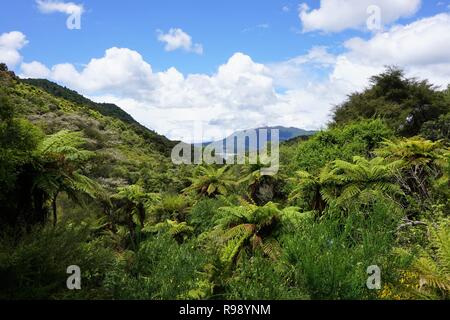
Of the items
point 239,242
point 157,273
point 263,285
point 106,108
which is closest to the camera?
point 263,285

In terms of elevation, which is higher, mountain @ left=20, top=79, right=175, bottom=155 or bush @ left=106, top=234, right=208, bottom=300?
mountain @ left=20, top=79, right=175, bottom=155

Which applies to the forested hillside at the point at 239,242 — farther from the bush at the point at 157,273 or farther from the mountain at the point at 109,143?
the mountain at the point at 109,143

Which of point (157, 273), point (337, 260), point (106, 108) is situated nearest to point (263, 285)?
point (337, 260)

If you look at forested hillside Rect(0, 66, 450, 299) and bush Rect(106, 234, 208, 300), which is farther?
bush Rect(106, 234, 208, 300)

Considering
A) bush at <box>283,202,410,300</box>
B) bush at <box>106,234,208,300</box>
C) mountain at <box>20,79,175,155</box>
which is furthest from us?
mountain at <box>20,79,175,155</box>

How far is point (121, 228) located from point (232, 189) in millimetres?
5022

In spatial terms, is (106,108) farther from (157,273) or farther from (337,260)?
(337,260)

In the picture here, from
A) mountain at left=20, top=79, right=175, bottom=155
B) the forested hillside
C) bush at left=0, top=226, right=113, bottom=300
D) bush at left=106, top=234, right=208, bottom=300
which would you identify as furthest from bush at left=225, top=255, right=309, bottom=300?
mountain at left=20, top=79, right=175, bottom=155

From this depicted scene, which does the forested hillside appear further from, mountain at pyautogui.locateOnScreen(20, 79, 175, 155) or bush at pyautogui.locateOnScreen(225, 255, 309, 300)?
mountain at pyautogui.locateOnScreen(20, 79, 175, 155)

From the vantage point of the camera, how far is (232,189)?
55.2ft

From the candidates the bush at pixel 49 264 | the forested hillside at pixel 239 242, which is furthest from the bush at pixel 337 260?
the bush at pixel 49 264

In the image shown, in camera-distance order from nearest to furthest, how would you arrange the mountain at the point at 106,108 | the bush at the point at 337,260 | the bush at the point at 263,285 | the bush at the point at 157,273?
the bush at the point at 263,285 < the bush at the point at 337,260 < the bush at the point at 157,273 < the mountain at the point at 106,108
